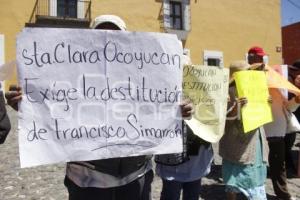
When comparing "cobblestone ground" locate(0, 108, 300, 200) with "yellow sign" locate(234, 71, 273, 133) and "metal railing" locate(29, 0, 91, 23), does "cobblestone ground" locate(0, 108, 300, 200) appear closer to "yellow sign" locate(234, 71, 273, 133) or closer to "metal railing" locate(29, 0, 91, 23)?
"yellow sign" locate(234, 71, 273, 133)

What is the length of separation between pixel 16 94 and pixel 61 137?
0.31 meters

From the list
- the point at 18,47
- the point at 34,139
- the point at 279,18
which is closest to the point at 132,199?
the point at 34,139

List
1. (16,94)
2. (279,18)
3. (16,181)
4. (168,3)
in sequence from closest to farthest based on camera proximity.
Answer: (16,94) → (16,181) → (168,3) → (279,18)

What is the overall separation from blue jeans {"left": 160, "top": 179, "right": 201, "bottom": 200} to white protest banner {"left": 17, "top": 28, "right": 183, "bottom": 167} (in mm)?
913

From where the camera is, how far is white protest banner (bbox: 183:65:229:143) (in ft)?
10.4

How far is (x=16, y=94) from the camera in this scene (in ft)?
7.34

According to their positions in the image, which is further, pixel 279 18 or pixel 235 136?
pixel 279 18

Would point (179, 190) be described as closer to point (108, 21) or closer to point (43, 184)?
point (108, 21)

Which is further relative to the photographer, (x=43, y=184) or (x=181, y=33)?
(x=181, y=33)

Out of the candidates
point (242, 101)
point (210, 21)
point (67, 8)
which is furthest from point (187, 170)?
point (210, 21)

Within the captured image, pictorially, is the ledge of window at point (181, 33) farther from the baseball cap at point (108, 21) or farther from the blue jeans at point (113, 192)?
the blue jeans at point (113, 192)

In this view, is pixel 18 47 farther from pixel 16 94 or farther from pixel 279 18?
pixel 279 18

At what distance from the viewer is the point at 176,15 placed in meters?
22.8

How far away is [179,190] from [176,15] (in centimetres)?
1996
